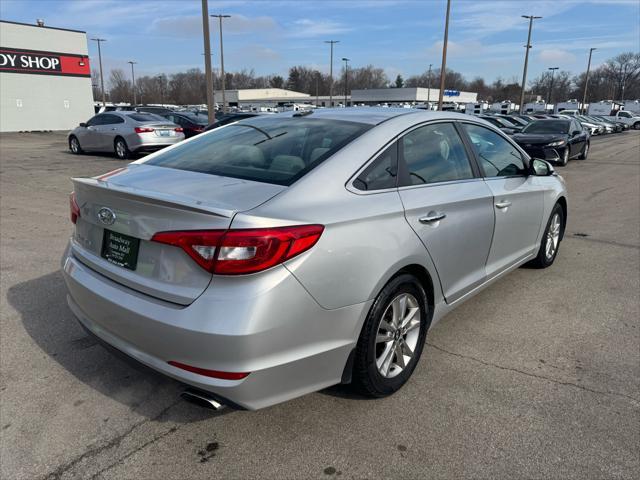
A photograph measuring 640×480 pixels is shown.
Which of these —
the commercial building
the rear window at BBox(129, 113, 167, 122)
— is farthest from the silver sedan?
the commercial building

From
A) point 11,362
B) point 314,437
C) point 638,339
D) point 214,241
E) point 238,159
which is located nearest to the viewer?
point 214,241

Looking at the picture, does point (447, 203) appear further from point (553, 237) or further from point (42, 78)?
point (42, 78)

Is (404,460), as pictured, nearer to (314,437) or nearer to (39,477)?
(314,437)

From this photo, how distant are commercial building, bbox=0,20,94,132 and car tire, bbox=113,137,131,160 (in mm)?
20271

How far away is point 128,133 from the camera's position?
14.7m

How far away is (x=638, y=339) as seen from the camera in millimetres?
3730

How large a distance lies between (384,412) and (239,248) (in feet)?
4.45

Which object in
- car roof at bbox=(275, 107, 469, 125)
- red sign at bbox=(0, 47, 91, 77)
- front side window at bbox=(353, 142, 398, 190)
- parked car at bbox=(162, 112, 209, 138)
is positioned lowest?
parked car at bbox=(162, 112, 209, 138)

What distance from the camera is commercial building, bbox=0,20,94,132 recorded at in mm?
30016

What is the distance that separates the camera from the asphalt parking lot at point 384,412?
2.40m

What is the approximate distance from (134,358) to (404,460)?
1.41 m

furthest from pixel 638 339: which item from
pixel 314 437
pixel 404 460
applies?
pixel 314 437

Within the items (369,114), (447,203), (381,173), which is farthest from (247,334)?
(369,114)

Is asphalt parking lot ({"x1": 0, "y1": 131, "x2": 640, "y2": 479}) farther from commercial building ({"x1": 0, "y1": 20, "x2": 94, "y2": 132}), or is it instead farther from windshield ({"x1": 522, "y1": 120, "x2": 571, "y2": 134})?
commercial building ({"x1": 0, "y1": 20, "x2": 94, "y2": 132})
